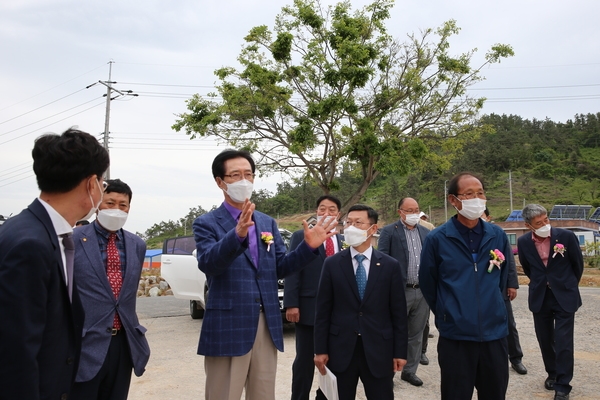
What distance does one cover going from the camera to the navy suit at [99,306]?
2.96 metres

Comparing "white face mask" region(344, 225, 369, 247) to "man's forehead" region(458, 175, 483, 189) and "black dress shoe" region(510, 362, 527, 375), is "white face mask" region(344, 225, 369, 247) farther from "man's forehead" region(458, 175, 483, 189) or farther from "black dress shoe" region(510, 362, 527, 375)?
"black dress shoe" region(510, 362, 527, 375)

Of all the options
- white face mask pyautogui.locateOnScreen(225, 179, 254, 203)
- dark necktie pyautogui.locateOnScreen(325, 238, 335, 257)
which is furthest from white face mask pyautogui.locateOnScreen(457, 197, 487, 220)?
dark necktie pyautogui.locateOnScreen(325, 238, 335, 257)

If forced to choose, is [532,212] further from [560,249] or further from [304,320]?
[304,320]

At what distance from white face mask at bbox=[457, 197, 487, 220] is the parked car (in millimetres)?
6229

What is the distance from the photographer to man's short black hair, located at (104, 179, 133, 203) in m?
3.62

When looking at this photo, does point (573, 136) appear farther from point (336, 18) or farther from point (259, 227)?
point (259, 227)

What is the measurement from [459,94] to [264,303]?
1410 cm

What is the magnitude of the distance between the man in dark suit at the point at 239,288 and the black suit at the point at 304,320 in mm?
1313

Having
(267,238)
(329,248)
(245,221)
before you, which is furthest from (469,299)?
(329,248)

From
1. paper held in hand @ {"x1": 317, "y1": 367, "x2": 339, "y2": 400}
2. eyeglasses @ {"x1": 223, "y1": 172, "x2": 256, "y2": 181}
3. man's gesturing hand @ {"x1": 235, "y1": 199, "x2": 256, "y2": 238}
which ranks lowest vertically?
paper held in hand @ {"x1": 317, "y1": 367, "x2": 339, "y2": 400}

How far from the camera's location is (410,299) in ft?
19.3

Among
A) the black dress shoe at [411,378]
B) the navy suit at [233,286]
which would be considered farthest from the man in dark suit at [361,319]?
the black dress shoe at [411,378]

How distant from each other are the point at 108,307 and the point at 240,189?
1.11 m

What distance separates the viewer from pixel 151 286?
60.8 feet
